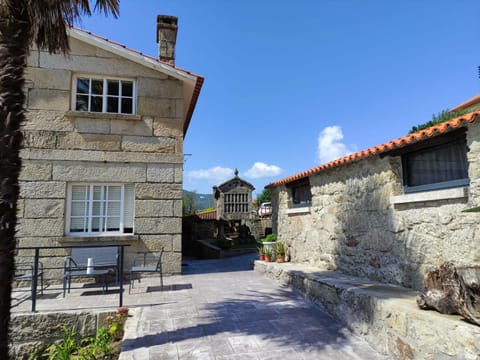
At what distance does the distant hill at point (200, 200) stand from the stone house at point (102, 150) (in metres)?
18.4

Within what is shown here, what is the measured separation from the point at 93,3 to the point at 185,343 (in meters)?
4.88

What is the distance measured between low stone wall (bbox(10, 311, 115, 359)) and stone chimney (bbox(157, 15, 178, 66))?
23.2ft

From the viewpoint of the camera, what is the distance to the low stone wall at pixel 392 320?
2740 millimetres

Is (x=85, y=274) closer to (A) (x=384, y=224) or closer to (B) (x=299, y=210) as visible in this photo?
(B) (x=299, y=210)

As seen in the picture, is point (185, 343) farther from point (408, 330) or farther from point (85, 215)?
point (85, 215)

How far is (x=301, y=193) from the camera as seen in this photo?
26.9 ft

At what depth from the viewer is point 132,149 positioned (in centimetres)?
783

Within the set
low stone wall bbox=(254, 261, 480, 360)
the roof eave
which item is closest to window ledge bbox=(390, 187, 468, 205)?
low stone wall bbox=(254, 261, 480, 360)

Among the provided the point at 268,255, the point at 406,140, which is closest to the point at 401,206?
the point at 406,140

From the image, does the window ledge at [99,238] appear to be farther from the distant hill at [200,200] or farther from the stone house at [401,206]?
the distant hill at [200,200]

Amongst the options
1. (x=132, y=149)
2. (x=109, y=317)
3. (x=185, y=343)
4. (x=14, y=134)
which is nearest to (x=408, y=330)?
(x=185, y=343)

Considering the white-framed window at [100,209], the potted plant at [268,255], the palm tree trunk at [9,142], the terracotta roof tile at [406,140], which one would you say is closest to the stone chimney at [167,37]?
the white-framed window at [100,209]

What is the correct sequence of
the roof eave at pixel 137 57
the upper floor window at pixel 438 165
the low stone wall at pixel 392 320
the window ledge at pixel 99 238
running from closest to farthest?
the low stone wall at pixel 392 320
the upper floor window at pixel 438 165
the window ledge at pixel 99 238
the roof eave at pixel 137 57

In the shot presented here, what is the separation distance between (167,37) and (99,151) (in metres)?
4.16
